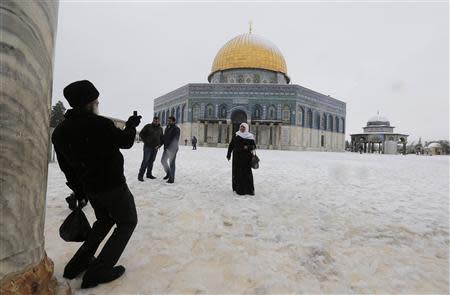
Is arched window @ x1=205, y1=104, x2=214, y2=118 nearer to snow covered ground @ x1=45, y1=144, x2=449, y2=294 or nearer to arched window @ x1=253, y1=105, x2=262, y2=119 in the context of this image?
arched window @ x1=253, y1=105, x2=262, y2=119

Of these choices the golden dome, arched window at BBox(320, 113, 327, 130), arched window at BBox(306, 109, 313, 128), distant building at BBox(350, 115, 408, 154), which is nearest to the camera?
the golden dome

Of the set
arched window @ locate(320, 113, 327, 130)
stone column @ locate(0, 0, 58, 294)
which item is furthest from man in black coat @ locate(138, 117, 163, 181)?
arched window @ locate(320, 113, 327, 130)

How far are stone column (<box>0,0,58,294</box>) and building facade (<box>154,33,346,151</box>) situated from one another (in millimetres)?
28403

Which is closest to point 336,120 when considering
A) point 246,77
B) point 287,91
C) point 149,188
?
point 287,91

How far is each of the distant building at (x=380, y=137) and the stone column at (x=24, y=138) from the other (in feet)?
141

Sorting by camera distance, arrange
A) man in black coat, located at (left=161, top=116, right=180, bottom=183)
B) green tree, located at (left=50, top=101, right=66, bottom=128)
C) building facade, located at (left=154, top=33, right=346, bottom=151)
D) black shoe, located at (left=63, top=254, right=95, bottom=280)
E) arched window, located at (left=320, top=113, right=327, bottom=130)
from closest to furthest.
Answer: black shoe, located at (left=63, top=254, right=95, bottom=280) → man in black coat, located at (left=161, top=116, right=180, bottom=183) → green tree, located at (left=50, top=101, right=66, bottom=128) → building facade, located at (left=154, top=33, right=346, bottom=151) → arched window, located at (left=320, top=113, right=327, bottom=130)

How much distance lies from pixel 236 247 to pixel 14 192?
5.65ft

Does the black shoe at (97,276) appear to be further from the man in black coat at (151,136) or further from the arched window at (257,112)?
the arched window at (257,112)

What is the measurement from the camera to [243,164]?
188 inches

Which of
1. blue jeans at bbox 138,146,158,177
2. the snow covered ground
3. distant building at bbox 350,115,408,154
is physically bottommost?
the snow covered ground

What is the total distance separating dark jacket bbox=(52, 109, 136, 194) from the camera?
1695 millimetres

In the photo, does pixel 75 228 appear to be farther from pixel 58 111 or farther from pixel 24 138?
pixel 58 111

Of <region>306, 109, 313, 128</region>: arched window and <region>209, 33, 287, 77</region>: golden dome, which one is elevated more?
<region>209, 33, 287, 77</region>: golden dome

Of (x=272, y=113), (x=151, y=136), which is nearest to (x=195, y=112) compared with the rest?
(x=272, y=113)
